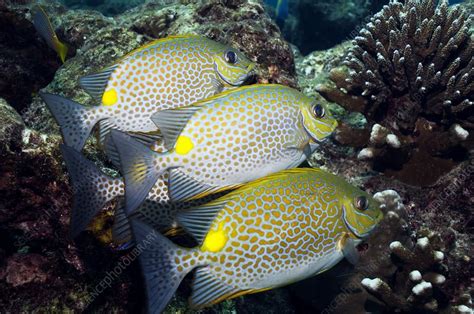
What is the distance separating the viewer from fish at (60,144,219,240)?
230cm

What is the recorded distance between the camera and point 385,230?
380 cm

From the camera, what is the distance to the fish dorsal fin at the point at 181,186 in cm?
226

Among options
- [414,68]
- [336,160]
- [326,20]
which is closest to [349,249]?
[336,160]

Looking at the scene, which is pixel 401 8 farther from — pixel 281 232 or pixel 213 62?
pixel 281 232

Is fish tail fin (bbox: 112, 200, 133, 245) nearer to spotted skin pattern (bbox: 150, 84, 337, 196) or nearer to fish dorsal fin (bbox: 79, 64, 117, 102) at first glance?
spotted skin pattern (bbox: 150, 84, 337, 196)

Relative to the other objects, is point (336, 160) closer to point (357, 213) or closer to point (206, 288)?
point (357, 213)

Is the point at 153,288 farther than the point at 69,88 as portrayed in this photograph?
No

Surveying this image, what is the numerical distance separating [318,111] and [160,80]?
1150 mm

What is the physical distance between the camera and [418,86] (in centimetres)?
441

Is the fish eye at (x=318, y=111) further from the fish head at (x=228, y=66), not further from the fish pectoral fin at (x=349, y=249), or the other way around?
the fish pectoral fin at (x=349, y=249)

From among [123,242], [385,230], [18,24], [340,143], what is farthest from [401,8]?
[18,24]

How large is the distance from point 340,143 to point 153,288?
340cm

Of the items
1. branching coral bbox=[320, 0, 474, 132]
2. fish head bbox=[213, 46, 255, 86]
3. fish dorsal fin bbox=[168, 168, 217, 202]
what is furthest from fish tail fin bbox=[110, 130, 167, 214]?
branching coral bbox=[320, 0, 474, 132]

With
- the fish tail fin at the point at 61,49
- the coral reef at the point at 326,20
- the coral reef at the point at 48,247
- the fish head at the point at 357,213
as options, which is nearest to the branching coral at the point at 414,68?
the fish head at the point at 357,213
